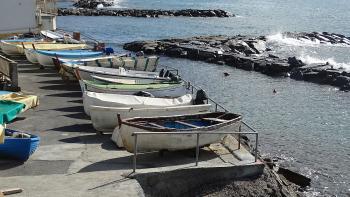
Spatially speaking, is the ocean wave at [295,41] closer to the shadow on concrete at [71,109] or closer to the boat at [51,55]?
the boat at [51,55]

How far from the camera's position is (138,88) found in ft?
71.7

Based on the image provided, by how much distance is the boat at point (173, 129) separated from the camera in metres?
14.4

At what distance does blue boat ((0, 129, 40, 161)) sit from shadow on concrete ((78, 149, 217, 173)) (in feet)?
5.02

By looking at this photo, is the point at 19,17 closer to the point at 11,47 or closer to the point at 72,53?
the point at 11,47

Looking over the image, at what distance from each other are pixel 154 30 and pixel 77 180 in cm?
7045

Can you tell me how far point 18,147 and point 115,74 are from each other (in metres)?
11.7

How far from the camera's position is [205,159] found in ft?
49.4

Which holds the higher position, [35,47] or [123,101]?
[35,47]

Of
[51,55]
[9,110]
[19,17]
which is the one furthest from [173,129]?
[19,17]

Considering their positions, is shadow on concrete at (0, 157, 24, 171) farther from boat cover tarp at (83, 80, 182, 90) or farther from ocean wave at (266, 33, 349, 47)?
ocean wave at (266, 33, 349, 47)

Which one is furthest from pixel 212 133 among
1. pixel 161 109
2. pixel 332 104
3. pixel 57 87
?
pixel 332 104

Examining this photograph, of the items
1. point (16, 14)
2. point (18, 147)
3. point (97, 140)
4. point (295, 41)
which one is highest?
point (16, 14)

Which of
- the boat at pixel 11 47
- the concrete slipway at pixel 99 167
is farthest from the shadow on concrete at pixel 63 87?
the boat at pixel 11 47

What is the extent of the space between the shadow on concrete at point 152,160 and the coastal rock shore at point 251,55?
27905mm
